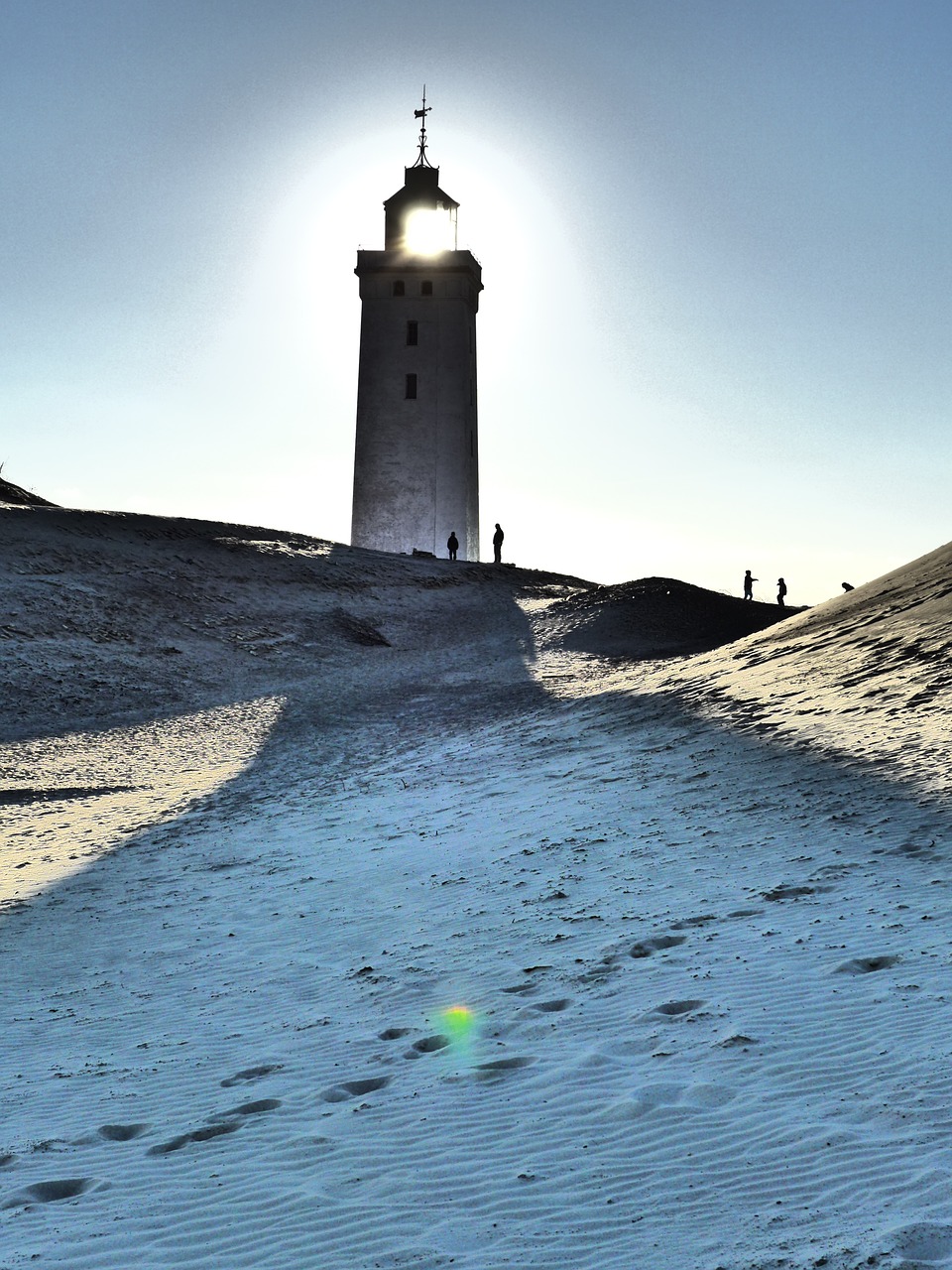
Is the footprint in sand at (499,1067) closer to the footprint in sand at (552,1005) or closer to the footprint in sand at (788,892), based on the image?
the footprint in sand at (552,1005)

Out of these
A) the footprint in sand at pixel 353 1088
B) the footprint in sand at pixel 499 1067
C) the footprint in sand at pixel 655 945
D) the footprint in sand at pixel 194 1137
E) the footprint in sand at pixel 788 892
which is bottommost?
the footprint in sand at pixel 194 1137

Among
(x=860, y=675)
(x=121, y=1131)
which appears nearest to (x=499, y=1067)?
(x=121, y=1131)

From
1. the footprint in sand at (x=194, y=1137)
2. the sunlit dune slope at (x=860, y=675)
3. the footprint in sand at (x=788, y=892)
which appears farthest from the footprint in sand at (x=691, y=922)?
the footprint in sand at (x=194, y=1137)

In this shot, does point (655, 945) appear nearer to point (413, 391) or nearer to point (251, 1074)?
point (251, 1074)

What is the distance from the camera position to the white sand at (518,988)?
4.90 metres

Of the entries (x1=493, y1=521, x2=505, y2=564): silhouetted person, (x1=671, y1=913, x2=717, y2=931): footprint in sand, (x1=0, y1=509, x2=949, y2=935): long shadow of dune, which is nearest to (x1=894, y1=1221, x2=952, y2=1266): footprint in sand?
(x1=671, y1=913, x2=717, y2=931): footprint in sand

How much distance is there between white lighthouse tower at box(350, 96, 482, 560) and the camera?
161 ft

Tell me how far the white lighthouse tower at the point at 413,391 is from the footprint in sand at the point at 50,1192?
43.6m

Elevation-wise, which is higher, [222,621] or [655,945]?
[222,621]

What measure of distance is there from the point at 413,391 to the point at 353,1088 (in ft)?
145

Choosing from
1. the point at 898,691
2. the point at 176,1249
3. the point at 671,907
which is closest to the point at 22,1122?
the point at 176,1249

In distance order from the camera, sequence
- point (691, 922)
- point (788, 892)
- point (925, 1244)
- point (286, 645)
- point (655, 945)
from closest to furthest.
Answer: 1. point (925, 1244)
2. point (655, 945)
3. point (691, 922)
4. point (788, 892)
5. point (286, 645)

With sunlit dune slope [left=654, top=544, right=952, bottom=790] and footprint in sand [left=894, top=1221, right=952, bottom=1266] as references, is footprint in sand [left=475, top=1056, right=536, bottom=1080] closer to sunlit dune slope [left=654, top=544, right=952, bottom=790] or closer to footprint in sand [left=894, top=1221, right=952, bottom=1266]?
footprint in sand [left=894, top=1221, right=952, bottom=1266]

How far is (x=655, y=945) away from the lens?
8.37 meters
